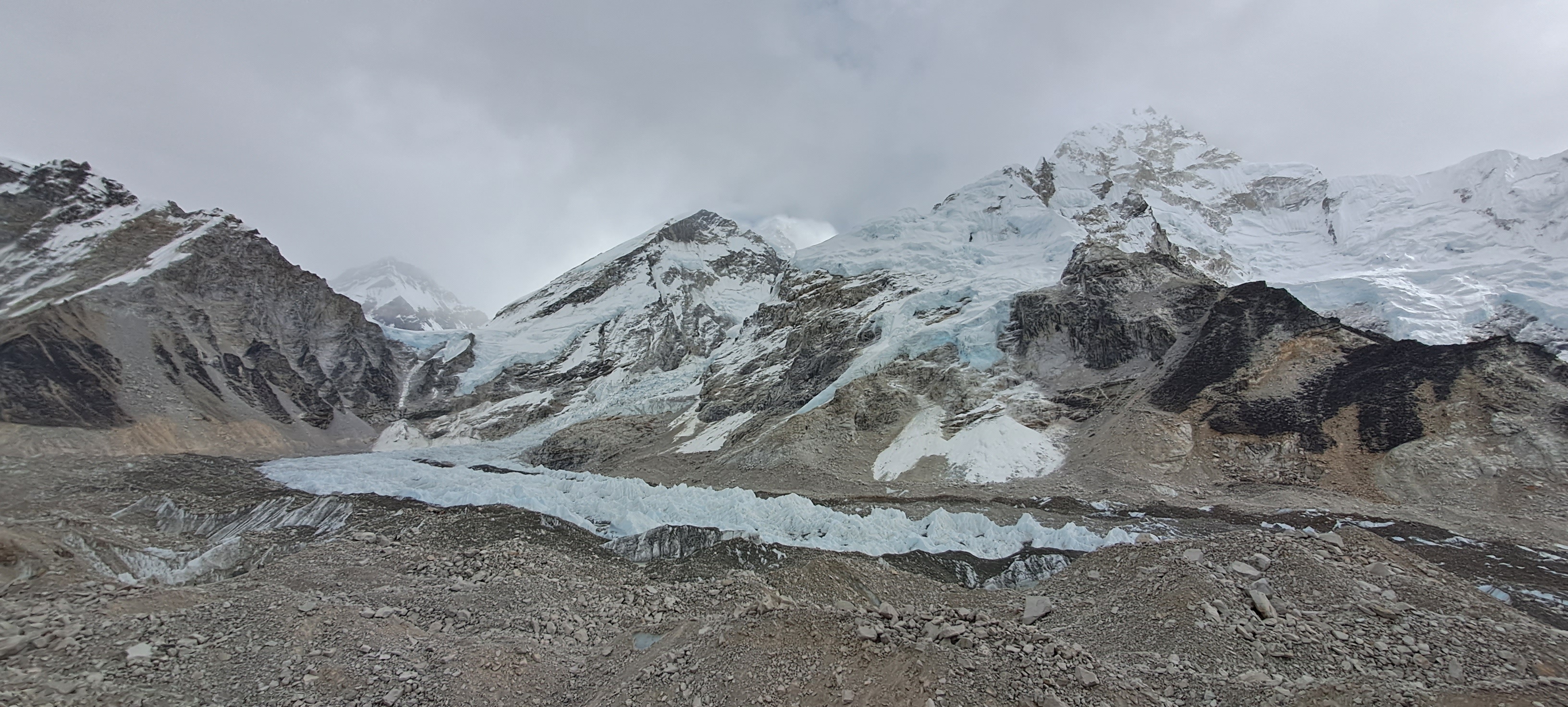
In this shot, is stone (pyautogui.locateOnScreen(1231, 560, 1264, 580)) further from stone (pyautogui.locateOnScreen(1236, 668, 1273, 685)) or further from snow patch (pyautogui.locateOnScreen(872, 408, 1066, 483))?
snow patch (pyautogui.locateOnScreen(872, 408, 1066, 483))

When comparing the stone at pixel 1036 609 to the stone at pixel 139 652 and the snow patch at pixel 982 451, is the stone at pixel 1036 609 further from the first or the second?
the snow patch at pixel 982 451

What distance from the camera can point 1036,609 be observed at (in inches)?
471

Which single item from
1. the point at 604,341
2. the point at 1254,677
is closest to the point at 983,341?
the point at 1254,677

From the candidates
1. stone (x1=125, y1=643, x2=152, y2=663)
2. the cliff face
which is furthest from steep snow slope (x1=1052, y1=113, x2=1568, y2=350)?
the cliff face

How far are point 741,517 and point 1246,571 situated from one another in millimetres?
15403

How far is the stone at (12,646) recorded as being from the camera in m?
7.03

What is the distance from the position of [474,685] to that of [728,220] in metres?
145

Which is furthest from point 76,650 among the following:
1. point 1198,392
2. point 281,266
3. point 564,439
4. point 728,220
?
point 728,220

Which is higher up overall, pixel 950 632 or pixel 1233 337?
pixel 1233 337

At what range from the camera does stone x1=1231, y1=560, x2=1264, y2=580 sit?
10555 mm

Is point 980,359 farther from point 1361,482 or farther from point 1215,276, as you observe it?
point 1215,276

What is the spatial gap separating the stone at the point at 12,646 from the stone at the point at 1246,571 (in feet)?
56.2

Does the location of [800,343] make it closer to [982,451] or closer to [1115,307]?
[1115,307]

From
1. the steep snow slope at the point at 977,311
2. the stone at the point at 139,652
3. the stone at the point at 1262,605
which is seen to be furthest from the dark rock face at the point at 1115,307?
the stone at the point at 139,652
